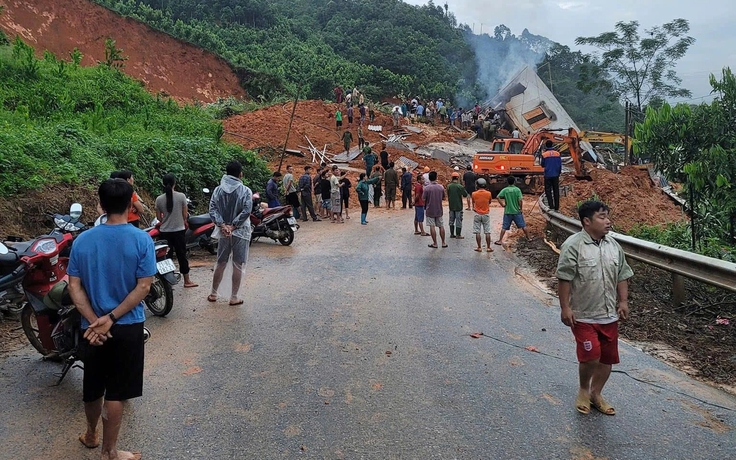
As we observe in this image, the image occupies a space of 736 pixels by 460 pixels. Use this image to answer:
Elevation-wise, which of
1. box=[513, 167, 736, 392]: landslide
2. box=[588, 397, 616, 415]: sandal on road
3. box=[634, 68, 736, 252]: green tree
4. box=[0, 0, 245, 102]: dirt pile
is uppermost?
box=[0, 0, 245, 102]: dirt pile

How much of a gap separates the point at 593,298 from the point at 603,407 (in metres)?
0.83

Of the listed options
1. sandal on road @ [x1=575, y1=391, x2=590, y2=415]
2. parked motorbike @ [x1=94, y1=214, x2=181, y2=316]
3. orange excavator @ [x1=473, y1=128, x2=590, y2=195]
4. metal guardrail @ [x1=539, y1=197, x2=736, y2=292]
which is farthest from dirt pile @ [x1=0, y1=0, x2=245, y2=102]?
sandal on road @ [x1=575, y1=391, x2=590, y2=415]

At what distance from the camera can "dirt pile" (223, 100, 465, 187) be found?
29094 millimetres

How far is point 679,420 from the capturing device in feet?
13.5

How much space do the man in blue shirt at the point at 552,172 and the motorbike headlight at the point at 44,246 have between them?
10664 mm

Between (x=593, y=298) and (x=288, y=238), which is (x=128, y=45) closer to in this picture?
(x=288, y=238)

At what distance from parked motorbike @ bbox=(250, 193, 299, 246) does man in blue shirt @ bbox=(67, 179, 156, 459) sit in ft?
28.5

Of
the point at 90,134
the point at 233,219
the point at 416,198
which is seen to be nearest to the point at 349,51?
the point at 416,198

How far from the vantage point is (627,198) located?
17250mm

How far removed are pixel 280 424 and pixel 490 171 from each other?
2146cm

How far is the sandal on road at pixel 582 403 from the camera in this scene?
4195 mm

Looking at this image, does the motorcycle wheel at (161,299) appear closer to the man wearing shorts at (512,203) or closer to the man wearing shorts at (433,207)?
the man wearing shorts at (433,207)

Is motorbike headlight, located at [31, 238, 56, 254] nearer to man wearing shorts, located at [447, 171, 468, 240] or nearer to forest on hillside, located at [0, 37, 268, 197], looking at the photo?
forest on hillside, located at [0, 37, 268, 197]

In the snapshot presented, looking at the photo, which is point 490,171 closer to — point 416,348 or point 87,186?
point 87,186
